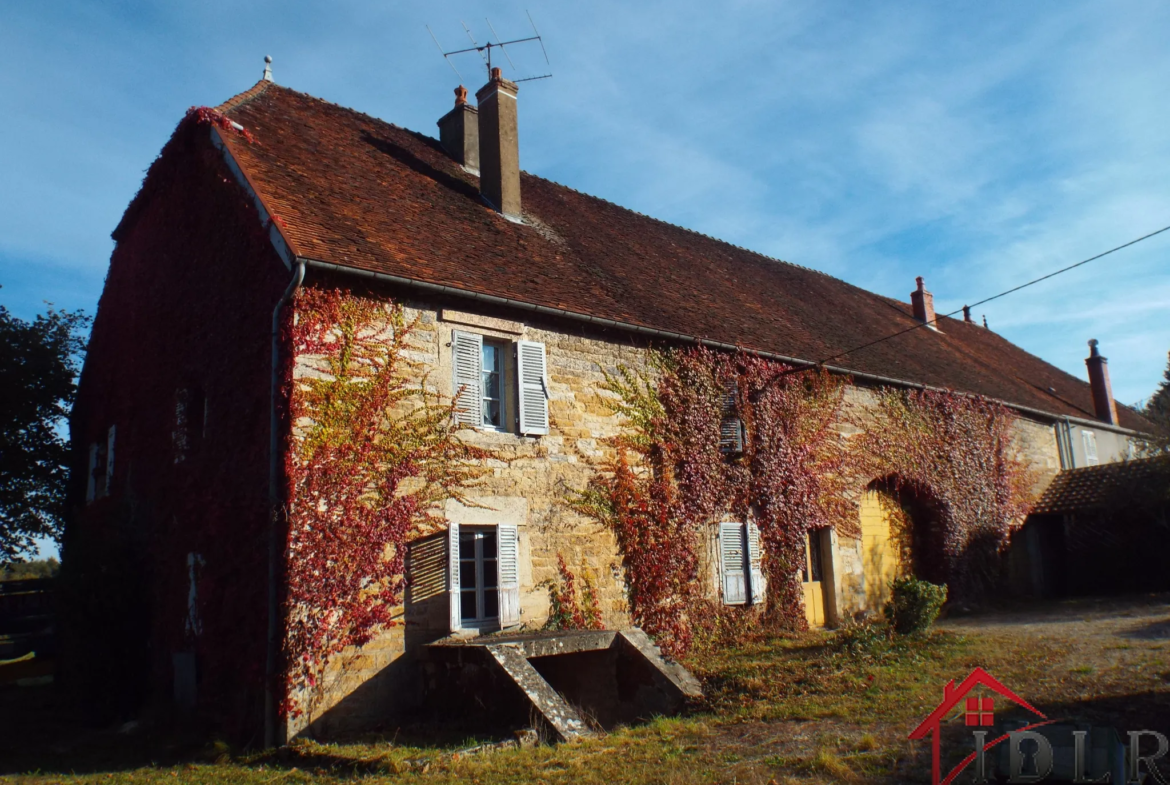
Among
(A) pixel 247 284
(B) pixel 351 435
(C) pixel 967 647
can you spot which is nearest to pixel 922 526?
(C) pixel 967 647

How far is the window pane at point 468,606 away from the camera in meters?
9.59

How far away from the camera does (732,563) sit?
12.2 meters

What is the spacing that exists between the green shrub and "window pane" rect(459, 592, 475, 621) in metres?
5.21

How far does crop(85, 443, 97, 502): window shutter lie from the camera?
13812 mm

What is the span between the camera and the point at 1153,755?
19.4 ft

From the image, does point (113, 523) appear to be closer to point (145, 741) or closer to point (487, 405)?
point (145, 741)

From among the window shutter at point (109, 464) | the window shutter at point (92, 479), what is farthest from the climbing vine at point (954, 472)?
the window shutter at point (92, 479)

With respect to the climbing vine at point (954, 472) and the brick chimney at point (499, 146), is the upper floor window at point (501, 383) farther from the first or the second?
the climbing vine at point (954, 472)

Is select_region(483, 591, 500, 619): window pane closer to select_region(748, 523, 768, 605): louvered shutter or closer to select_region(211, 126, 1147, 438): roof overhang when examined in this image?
select_region(211, 126, 1147, 438): roof overhang

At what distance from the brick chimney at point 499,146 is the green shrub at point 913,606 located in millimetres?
7475

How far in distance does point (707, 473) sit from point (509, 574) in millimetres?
3657

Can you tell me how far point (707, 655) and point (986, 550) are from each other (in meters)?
8.49

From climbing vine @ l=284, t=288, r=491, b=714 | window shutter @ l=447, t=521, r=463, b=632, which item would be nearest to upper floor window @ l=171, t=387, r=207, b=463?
climbing vine @ l=284, t=288, r=491, b=714

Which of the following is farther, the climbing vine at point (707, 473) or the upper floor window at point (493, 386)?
the climbing vine at point (707, 473)
